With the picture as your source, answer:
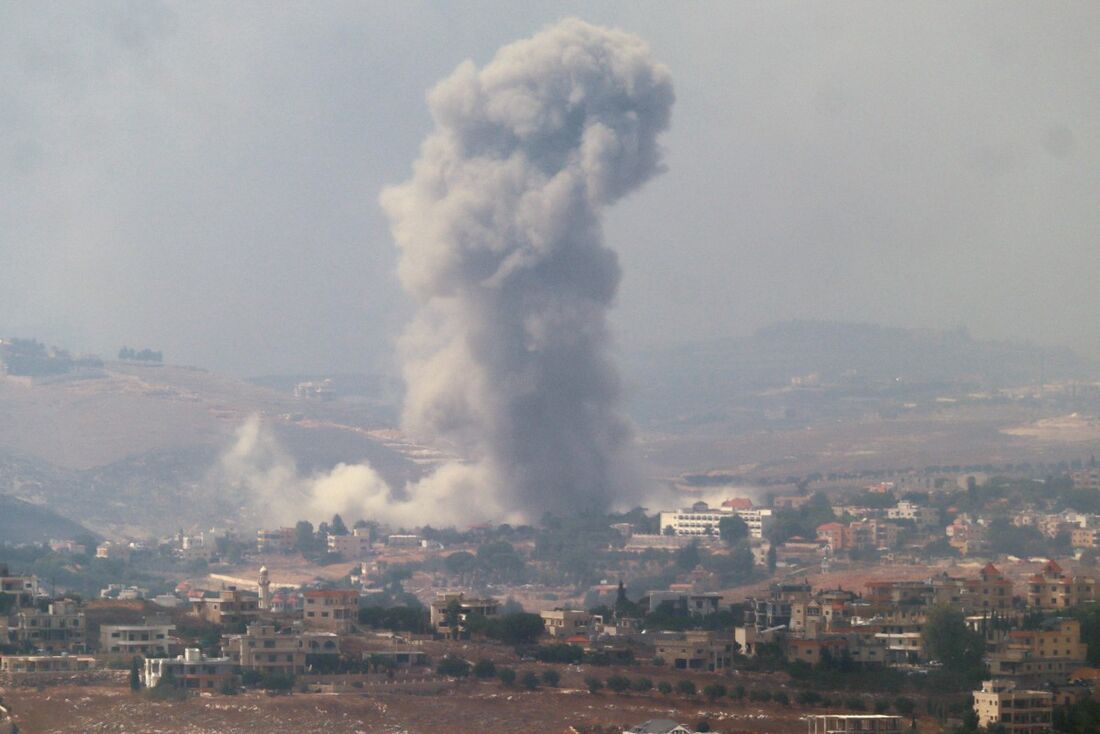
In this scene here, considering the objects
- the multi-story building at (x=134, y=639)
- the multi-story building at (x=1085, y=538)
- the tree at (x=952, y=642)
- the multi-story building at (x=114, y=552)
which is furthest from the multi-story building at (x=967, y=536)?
the multi-story building at (x=134, y=639)

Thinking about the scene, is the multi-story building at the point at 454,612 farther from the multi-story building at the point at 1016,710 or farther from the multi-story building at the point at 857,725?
the multi-story building at the point at 1016,710

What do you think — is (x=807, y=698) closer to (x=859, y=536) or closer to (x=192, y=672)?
(x=192, y=672)

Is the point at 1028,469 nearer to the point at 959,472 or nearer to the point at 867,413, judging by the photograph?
the point at 959,472

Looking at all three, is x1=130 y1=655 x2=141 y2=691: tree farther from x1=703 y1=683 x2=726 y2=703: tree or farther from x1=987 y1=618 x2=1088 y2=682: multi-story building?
x1=987 y1=618 x2=1088 y2=682: multi-story building

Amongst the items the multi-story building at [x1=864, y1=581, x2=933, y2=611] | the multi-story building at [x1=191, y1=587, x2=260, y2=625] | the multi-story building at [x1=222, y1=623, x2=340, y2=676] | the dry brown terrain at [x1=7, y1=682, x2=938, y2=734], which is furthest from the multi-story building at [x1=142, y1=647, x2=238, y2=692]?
the multi-story building at [x1=864, y1=581, x2=933, y2=611]

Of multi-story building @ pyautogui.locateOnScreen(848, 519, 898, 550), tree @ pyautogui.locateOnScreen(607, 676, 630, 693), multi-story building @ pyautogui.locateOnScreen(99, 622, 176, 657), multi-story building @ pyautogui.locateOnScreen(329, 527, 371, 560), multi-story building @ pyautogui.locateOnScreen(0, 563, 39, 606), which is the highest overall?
multi-story building @ pyautogui.locateOnScreen(329, 527, 371, 560)

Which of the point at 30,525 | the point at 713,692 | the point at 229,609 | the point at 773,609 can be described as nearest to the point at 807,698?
the point at 713,692

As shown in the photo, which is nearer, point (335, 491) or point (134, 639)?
point (134, 639)
